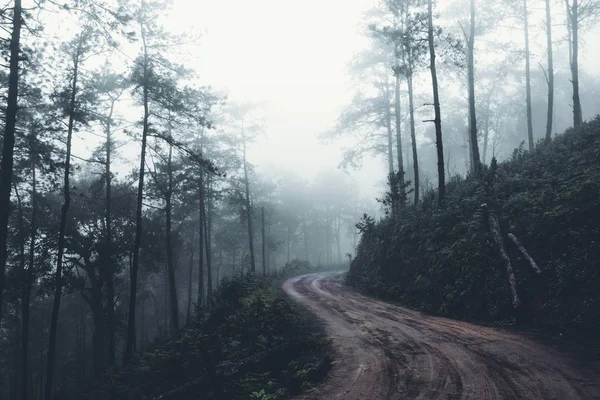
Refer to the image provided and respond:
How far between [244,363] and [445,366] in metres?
4.37

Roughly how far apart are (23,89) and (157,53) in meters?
5.57

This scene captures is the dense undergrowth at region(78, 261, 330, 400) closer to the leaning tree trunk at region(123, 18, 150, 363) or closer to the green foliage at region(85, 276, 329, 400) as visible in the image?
the green foliage at region(85, 276, 329, 400)

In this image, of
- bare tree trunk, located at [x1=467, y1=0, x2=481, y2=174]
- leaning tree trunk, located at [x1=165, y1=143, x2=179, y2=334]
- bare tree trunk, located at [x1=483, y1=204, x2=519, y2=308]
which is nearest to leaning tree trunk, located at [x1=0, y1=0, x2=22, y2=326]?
leaning tree trunk, located at [x1=165, y1=143, x2=179, y2=334]

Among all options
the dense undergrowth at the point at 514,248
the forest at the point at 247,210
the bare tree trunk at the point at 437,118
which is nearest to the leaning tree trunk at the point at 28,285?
the forest at the point at 247,210

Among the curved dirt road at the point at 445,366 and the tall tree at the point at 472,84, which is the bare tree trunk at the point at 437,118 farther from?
the curved dirt road at the point at 445,366

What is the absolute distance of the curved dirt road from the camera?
6055 mm

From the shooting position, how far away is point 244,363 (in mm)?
8617

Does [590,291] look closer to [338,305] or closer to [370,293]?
[338,305]

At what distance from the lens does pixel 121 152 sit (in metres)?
23.0

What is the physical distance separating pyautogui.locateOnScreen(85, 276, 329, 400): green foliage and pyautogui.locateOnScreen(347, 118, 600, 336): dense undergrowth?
16.1ft

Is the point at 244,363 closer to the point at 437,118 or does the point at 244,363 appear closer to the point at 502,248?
the point at 502,248

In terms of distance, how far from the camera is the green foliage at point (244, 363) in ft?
24.9

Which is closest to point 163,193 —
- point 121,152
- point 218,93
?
point 121,152

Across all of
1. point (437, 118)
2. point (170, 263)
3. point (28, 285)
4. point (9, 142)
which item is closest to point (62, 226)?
point (28, 285)
